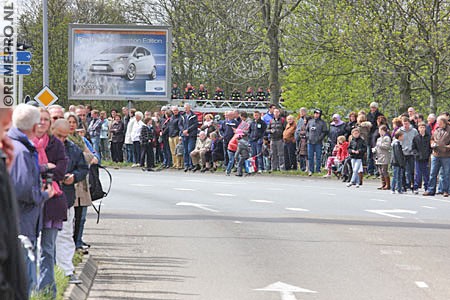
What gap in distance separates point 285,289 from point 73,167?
237 centimetres

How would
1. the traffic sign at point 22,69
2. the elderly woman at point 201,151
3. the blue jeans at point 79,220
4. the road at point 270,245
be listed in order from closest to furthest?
the road at point 270,245 < the blue jeans at point 79,220 < the traffic sign at point 22,69 < the elderly woman at point 201,151

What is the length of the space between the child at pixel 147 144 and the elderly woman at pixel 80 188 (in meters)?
20.0

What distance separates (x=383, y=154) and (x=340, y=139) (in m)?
2.07

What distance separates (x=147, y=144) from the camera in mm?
32562

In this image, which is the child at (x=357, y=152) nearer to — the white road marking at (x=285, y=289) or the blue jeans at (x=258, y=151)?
the blue jeans at (x=258, y=151)

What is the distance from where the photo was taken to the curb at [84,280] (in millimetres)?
9297

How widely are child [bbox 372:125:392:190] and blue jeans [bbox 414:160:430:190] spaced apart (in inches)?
30.9

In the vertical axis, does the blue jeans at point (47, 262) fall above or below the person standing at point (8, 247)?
below

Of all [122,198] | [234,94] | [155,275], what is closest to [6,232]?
[155,275]

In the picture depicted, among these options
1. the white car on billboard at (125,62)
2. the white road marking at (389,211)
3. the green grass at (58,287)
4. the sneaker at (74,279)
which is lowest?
the white road marking at (389,211)

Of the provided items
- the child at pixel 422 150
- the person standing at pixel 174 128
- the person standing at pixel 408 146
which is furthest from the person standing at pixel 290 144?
the child at pixel 422 150

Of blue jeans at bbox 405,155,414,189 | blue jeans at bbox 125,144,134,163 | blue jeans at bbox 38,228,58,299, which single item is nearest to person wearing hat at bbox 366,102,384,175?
blue jeans at bbox 405,155,414,189

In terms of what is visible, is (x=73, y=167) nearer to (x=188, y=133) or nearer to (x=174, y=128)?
(x=188, y=133)

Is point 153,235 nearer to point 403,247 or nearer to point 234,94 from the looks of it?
point 403,247
